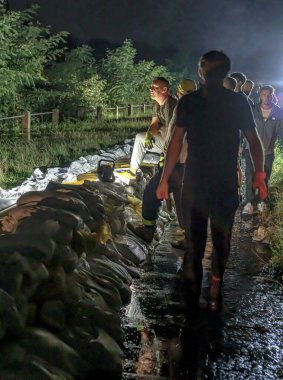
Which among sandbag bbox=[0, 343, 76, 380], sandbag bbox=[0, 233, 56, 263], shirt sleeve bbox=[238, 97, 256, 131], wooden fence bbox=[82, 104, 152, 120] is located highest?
shirt sleeve bbox=[238, 97, 256, 131]

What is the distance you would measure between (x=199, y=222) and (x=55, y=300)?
1.58 m

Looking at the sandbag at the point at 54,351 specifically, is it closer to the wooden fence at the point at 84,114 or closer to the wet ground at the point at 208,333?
the wet ground at the point at 208,333

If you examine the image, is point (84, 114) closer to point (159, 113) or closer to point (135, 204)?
point (135, 204)

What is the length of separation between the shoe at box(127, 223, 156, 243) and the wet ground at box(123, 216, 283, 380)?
883 millimetres

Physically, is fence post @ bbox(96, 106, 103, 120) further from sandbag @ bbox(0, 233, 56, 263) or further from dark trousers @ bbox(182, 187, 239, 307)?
sandbag @ bbox(0, 233, 56, 263)

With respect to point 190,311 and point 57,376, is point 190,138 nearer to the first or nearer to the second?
point 190,311

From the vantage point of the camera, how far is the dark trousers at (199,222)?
455 cm

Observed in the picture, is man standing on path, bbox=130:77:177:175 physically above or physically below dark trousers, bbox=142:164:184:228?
above

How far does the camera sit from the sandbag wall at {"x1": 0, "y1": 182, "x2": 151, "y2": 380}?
293cm

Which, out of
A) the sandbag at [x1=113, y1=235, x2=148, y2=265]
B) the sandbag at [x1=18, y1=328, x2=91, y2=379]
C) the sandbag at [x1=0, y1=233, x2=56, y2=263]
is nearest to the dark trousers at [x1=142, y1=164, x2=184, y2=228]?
the sandbag at [x1=113, y1=235, x2=148, y2=265]

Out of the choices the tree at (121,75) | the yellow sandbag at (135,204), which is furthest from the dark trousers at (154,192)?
the tree at (121,75)

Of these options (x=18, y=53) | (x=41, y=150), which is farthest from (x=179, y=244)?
(x=18, y=53)

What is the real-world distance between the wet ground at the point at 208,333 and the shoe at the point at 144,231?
883 mm

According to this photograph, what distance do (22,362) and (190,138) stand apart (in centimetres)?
234
